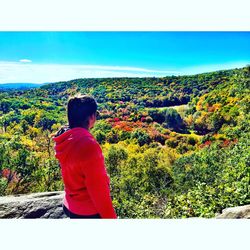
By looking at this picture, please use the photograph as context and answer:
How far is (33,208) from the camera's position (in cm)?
354

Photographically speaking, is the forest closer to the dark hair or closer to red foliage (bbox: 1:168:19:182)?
red foliage (bbox: 1:168:19:182)

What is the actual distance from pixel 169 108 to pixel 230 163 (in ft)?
3.60

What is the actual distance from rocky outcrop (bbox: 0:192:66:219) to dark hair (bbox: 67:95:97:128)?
6.05 feet

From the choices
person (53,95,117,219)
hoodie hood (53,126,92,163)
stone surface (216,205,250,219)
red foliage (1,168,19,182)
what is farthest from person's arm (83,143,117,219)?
red foliage (1,168,19,182)

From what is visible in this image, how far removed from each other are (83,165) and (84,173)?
0.05m

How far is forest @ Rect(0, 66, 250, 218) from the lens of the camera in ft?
14.7

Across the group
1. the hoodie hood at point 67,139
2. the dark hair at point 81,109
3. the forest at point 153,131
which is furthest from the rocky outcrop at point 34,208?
the dark hair at point 81,109

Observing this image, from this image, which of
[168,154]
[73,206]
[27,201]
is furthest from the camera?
[168,154]

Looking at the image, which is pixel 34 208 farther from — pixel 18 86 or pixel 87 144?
pixel 87 144

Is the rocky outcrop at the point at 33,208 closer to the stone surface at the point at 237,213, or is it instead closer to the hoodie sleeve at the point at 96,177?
the stone surface at the point at 237,213

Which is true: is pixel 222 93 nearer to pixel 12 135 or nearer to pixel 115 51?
pixel 115 51

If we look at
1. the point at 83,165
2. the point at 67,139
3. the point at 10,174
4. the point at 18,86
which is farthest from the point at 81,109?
the point at 10,174
